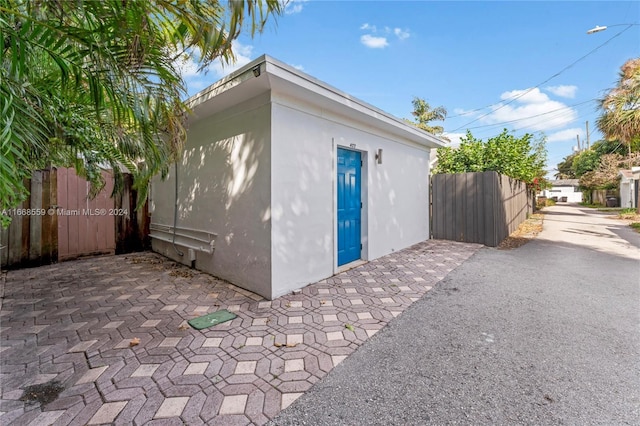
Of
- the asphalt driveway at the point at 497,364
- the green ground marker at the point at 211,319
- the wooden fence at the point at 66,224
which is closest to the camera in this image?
the asphalt driveway at the point at 497,364

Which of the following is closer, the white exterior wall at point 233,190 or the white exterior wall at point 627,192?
the white exterior wall at point 233,190

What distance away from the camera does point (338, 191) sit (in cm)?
494

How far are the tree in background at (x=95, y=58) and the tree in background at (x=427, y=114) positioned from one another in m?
20.9

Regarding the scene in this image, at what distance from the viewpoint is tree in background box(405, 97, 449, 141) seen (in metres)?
20.7

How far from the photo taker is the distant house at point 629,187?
55.3ft

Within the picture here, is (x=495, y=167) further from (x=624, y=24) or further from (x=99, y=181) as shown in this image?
(x=99, y=181)

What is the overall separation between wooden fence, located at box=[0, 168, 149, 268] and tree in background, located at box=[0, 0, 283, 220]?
12.2 ft

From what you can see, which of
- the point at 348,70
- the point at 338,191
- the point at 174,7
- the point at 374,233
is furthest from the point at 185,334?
the point at 348,70

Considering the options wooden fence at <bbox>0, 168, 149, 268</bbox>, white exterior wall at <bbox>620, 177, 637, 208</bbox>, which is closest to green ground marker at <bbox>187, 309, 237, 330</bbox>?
wooden fence at <bbox>0, 168, 149, 268</bbox>

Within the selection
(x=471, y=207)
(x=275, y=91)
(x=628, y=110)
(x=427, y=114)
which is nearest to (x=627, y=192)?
(x=427, y=114)

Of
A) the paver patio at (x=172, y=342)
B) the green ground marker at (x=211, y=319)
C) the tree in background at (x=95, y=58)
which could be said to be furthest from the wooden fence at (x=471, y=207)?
the tree in background at (x=95, y=58)

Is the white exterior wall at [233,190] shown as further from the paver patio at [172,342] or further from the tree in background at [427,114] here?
the tree in background at [427,114]

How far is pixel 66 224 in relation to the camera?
584 centimetres

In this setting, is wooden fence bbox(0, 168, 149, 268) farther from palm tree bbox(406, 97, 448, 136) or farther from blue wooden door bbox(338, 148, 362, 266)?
palm tree bbox(406, 97, 448, 136)
